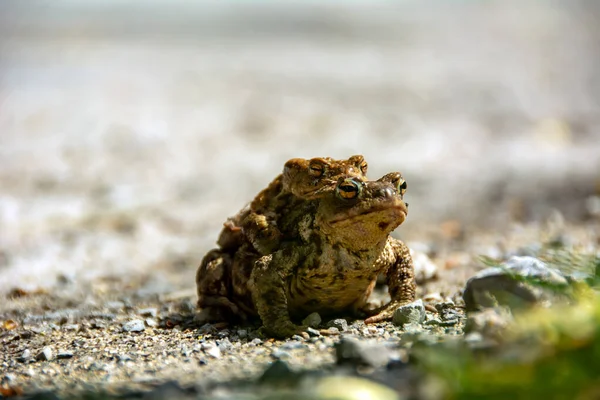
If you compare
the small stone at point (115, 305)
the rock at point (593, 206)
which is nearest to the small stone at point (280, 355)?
the small stone at point (115, 305)

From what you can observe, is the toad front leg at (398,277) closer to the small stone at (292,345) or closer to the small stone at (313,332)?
the small stone at (313,332)

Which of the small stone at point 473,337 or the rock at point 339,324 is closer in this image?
the small stone at point 473,337

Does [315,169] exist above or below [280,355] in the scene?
above

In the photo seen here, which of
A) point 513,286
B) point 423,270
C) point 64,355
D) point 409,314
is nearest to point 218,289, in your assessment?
point 64,355

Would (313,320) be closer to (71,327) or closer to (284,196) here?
(284,196)

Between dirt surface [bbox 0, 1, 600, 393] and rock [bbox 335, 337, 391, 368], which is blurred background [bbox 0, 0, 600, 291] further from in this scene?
rock [bbox 335, 337, 391, 368]
